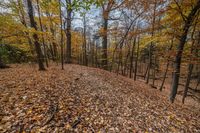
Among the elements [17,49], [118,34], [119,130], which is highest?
[118,34]

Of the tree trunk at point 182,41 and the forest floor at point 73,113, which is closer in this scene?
the forest floor at point 73,113

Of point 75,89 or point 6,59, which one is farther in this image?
point 6,59

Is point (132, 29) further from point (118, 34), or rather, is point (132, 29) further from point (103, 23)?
point (103, 23)

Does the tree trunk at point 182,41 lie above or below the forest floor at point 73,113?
above

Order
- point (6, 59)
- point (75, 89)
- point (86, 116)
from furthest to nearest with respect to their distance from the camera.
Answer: point (6, 59) < point (75, 89) < point (86, 116)

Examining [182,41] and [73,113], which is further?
[182,41]

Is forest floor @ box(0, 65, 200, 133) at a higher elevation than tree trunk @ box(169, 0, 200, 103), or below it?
below

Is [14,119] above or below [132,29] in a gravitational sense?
below

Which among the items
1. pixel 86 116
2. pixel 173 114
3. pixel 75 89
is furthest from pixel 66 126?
pixel 173 114

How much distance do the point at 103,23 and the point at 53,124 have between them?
1181cm

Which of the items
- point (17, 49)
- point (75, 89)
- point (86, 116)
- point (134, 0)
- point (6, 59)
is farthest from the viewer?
point (17, 49)

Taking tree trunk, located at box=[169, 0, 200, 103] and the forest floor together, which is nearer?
the forest floor

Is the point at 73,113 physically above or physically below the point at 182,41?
below

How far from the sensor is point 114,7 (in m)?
11.0
